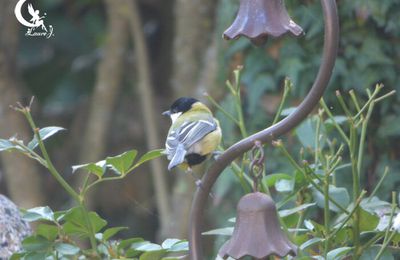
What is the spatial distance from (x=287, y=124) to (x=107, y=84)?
3021mm

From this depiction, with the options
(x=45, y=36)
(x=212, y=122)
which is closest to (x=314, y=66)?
(x=212, y=122)

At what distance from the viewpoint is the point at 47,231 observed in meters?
1.83

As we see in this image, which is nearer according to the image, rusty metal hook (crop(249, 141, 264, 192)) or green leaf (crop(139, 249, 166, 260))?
rusty metal hook (crop(249, 141, 264, 192))

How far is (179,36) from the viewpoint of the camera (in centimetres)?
435

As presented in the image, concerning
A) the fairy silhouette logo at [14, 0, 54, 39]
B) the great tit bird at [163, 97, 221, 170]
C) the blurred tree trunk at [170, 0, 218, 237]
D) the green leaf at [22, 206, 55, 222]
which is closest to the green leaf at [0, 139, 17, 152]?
the green leaf at [22, 206, 55, 222]

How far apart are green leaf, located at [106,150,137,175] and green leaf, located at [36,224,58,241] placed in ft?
0.57

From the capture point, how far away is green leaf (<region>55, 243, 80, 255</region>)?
1.81 metres

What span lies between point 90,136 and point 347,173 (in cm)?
184

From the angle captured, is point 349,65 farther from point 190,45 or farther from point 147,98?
point 147,98

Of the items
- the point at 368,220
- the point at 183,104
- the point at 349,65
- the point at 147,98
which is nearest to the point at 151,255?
the point at 368,220

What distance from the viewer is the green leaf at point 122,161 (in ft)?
5.82

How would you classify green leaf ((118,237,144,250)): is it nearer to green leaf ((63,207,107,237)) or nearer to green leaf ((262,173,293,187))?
green leaf ((63,207,107,237))

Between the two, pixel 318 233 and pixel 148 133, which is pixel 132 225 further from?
pixel 318 233

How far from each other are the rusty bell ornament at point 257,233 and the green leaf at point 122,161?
0.29 meters
